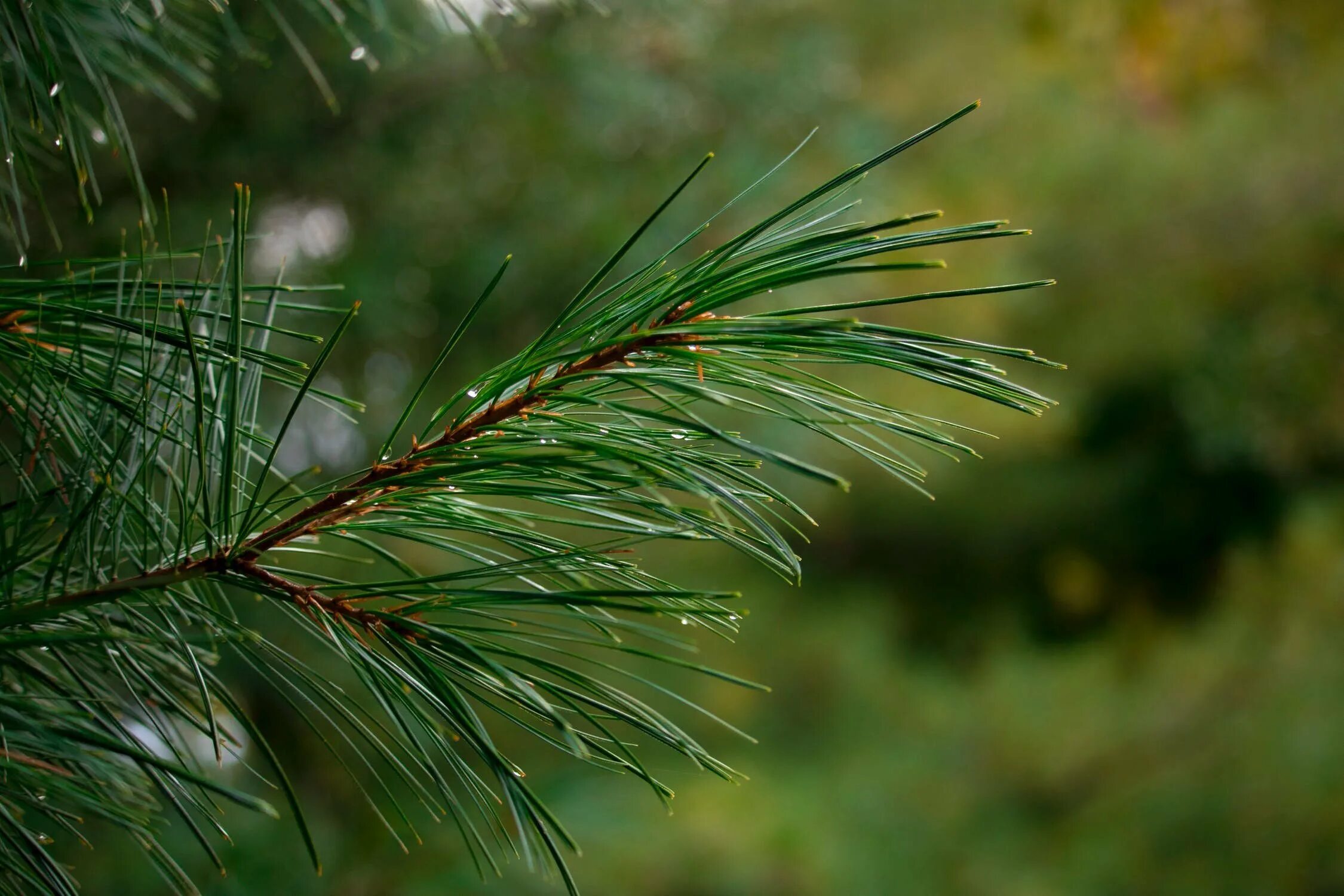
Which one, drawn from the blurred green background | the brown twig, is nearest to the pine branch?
the brown twig

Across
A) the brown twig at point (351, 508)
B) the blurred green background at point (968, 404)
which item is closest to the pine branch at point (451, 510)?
the brown twig at point (351, 508)

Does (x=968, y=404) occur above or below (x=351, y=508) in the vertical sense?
above

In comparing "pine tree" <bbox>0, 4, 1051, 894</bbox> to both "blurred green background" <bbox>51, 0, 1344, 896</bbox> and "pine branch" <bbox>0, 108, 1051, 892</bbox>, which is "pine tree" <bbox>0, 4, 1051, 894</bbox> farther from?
"blurred green background" <bbox>51, 0, 1344, 896</bbox>

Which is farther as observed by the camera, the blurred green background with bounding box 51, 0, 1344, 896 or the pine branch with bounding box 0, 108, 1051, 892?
the blurred green background with bounding box 51, 0, 1344, 896

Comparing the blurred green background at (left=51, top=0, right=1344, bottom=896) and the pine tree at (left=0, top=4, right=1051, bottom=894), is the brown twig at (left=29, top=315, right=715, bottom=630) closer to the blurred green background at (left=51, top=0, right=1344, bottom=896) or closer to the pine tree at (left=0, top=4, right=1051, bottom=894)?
the pine tree at (left=0, top=4, right=1051, bottom=894)

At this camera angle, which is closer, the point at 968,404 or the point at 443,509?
the point at 443,509

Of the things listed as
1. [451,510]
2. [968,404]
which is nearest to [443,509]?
[451,510]

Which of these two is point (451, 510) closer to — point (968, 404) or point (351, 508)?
point (351, 508)

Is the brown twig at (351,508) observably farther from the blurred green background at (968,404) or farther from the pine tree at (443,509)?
the blurred green background at (968,404)

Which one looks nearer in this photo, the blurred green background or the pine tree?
the pine tree

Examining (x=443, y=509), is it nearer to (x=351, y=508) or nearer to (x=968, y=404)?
(x=351, y=508)
